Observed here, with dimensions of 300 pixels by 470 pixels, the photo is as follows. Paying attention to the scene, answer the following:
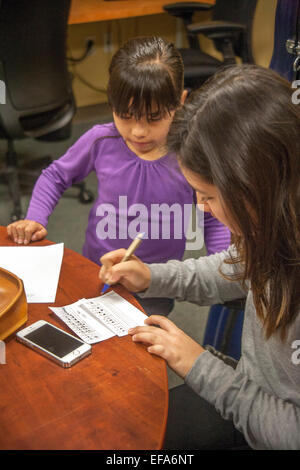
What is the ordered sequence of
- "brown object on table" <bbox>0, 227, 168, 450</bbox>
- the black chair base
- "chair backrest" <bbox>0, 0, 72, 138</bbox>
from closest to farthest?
1. "brown object on table" <bbox>0, 227, 168, 450</bbox>
2. "chair backrest" <bbox>0, 0, 72, 138</bbox>
3. the black chair base

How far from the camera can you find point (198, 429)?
2.96 ft

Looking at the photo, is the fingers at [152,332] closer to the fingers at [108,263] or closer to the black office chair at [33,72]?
the fingers at [108,263]

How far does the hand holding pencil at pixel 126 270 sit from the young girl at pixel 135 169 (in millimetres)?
221

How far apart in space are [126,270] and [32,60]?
4.62ft

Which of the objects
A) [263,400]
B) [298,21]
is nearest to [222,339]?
[263,400]

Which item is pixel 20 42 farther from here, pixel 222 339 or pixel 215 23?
pixel 222 339

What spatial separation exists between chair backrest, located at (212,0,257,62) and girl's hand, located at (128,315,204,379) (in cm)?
197

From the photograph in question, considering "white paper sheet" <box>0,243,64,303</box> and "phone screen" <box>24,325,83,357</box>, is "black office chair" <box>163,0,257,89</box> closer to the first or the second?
"white paper sheet" <box>0,243,64,303</box>

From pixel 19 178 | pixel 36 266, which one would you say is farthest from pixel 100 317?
pixel 19 178

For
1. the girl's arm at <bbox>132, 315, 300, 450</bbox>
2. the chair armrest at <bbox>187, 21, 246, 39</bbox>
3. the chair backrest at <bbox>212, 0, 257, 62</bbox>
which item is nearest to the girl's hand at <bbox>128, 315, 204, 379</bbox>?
the girl's arm at <bbox>132, 315, 300, 450</bbox>

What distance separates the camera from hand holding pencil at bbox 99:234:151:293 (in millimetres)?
943

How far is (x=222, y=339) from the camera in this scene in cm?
140

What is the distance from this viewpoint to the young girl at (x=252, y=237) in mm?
668
